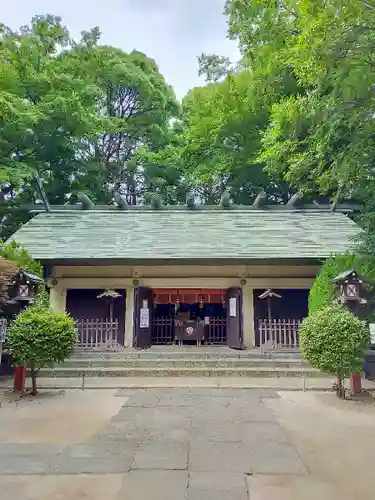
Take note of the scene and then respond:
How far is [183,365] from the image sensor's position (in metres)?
9.38

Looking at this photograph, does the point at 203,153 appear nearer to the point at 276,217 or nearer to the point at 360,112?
the point at 276,217

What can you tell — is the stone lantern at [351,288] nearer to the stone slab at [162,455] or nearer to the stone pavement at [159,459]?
the stone pavement at [159,459]

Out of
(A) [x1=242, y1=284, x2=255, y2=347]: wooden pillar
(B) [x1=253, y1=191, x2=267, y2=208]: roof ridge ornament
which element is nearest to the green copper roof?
(B) [x1=253, y1=191, x2=267, y2=208]: roof ridge ornament

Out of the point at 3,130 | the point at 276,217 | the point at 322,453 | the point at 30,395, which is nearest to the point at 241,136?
the point at 276,217

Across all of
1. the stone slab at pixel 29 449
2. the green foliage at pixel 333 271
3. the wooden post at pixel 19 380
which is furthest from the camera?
the green foliage at pixel 333 271

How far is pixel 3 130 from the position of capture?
1454cm

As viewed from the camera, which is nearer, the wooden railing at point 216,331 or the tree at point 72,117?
the wooden railing at point 216,331

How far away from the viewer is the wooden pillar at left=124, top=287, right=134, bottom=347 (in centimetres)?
1191

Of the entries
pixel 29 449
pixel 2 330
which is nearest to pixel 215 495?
pixel 29 449

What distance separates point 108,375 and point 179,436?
4432 millimetres

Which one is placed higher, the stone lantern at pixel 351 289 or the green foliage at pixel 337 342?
the stone lantern at pixel 351 289

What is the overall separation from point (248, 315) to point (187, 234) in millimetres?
3534

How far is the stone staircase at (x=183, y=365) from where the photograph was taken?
8766 mm

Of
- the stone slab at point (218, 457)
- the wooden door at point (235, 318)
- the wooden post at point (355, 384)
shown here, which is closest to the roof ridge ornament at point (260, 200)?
the wooden door at point (235, 318)
